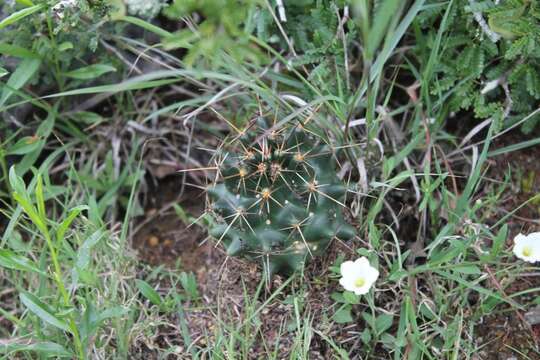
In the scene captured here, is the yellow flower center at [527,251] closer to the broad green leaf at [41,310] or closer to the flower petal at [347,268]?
the flower petal at [347,268]

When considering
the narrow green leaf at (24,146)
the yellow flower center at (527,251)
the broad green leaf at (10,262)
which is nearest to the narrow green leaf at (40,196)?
the broad green leaf at (10,262)

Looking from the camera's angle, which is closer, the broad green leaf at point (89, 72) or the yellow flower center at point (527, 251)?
the yellow flower center at point (527, 251)

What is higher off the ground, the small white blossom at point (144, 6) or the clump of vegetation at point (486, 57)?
the small white blossom at point (144, 6)

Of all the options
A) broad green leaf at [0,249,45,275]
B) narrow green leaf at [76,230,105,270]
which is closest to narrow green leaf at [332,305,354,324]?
narrow green leaf at [76,230,105,270]

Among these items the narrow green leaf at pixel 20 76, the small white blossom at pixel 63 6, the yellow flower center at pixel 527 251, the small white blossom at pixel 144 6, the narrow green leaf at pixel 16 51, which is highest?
the small white blossom at pixel 63 6

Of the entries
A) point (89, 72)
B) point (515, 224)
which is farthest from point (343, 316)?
point (89, 72)
